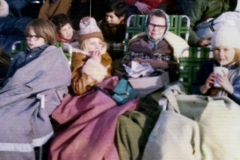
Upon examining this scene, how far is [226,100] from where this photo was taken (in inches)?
163

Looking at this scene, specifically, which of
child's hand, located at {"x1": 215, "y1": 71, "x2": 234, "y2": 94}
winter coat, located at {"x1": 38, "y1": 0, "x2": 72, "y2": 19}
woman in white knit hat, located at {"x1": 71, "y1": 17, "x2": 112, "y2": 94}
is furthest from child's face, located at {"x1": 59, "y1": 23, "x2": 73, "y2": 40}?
child's hand, located at {"x1": 215, "y1": 71, "x2": 234, "y2": 94}

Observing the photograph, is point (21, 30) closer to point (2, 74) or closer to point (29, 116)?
point (2, 74)

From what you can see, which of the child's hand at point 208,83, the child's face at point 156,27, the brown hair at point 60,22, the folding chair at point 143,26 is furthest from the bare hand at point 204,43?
the brown hair at point 60,22

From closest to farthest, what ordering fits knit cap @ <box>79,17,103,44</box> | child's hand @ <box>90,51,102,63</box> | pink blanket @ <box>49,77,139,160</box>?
1. pink blanket @ <box>49,77,139,160</box>
2. child's hand @ <box>90,51,102,63</box>
3. knit cap @ <box>79,17,103,44</box>

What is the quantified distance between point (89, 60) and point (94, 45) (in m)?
0.31

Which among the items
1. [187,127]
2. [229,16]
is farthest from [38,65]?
[229,16]

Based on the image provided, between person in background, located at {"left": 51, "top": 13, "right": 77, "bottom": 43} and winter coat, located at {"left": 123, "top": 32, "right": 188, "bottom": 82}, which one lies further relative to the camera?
person in background, located at {"left": 51, "top": 13, "right": 77, "bottom": 43}

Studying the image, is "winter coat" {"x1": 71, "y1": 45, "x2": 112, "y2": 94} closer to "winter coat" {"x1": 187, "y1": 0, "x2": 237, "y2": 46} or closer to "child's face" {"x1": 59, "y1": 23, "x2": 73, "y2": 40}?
"child's face" {"x1": 59, "y1": 23, "x2": 73, "y2": 40}

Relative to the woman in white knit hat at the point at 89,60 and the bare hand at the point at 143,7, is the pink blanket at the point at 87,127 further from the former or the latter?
the bare hand at the point at 143,7

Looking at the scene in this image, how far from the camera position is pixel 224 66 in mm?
4566

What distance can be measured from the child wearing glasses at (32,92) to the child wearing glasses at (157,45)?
2.81 feet

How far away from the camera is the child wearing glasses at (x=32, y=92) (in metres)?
4.19

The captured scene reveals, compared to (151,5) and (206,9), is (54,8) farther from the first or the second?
(206,9)

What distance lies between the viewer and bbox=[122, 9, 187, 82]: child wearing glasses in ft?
17.3
